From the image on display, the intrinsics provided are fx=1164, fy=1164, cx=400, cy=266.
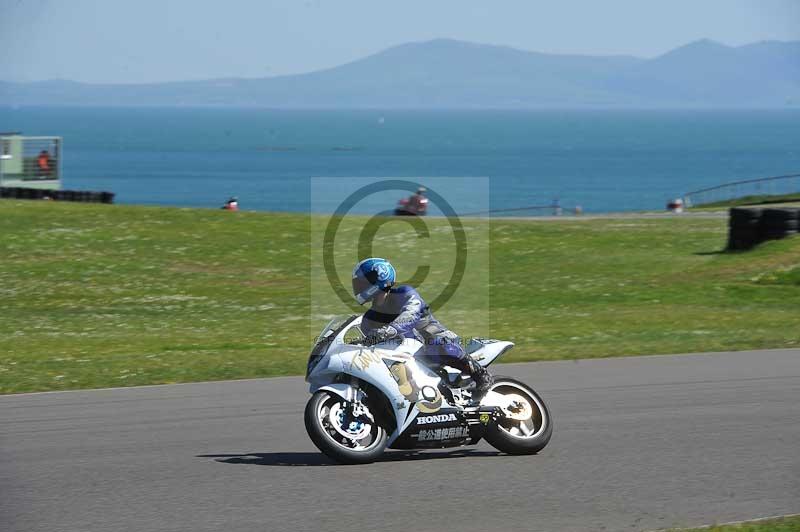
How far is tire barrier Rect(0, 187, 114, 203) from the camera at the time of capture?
123 ft

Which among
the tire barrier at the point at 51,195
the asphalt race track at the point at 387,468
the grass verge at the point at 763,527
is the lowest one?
the asphalt race track at the point at 387,468

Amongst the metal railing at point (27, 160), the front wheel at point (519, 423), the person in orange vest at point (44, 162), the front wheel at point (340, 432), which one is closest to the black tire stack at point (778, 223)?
the front wheel at point (519, 423)

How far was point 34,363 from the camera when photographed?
14930 millimetres

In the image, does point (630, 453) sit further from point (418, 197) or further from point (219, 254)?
point (418, 197)

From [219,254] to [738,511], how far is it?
66.5ft

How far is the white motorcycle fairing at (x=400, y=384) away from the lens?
8773mm

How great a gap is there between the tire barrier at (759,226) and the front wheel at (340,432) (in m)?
19.3

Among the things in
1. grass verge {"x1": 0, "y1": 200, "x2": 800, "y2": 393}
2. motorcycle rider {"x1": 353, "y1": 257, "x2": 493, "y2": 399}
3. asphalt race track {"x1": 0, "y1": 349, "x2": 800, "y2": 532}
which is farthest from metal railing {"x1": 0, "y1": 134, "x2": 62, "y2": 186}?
motorcycle rider {"x1": 353, "y1": 257, "x2": 493, "y2": 399}

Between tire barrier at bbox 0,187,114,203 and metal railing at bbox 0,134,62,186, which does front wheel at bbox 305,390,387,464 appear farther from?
metal railing at bbox 0,134,62,186

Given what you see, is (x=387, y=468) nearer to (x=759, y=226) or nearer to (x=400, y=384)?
(x=400, y=384)

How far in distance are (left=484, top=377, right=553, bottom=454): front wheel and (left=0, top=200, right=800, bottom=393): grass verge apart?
17.3ft

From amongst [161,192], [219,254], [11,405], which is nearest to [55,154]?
[219,254]

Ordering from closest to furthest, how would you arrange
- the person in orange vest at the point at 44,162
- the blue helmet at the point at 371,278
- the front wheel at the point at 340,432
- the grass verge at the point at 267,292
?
the front wheel at the point at 340,432
the blue helmet at the point at 371,278
the grass verge at the point at 267,292
the person in orange vest at the point at 44,162

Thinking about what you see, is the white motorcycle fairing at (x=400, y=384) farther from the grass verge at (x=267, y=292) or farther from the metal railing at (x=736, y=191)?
the metal railing at (x=736, y=191)
